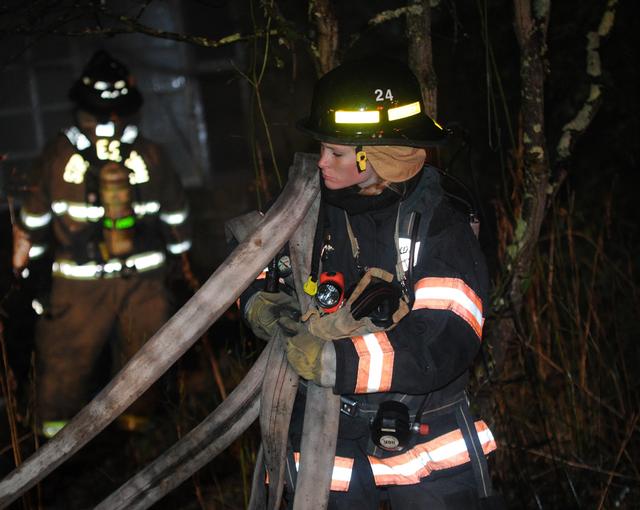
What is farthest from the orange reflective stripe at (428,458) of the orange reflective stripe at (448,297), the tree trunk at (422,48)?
the tree trunk at (422,48)

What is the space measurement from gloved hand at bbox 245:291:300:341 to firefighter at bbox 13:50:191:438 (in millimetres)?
2446

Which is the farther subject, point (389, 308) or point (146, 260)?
point (146, 260)

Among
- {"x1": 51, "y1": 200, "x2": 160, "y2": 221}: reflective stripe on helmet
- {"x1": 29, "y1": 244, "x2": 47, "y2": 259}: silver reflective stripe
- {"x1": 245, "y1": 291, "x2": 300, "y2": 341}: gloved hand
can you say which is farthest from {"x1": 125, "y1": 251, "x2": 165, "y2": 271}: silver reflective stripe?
{"x1": 245, "y1": 291, "x2": 300, "y2": 341}: gloved hand

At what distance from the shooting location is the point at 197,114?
9.05m

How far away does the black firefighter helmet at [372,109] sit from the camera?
2518 mm

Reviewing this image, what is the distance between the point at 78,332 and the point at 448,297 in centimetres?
346

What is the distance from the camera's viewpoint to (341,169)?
2.56 metres

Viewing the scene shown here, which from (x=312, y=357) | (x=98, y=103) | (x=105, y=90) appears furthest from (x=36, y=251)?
(x=312, y=357)

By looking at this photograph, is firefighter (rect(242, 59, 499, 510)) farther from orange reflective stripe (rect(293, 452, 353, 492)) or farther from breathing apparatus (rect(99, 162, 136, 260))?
breathing apparatus (rect(99, 162, 136, 260))

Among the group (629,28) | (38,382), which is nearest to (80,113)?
(38,382)

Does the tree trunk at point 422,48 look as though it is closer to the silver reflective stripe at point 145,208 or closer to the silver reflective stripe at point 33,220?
the silver reflective stripe at point 145,208

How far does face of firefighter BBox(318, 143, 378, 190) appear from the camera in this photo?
8.39 feet

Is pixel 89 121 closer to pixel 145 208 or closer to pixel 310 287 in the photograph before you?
pixel 145 208

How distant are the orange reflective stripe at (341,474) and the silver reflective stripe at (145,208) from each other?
3040 millimetres
